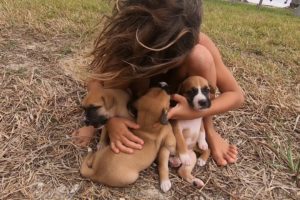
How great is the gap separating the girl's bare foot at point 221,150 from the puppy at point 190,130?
7cm

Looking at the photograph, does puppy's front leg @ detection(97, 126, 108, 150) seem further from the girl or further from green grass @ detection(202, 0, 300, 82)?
green grass @ detection(202, 0, 300, 82)

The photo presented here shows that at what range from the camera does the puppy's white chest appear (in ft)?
8.86

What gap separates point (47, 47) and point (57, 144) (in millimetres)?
1276

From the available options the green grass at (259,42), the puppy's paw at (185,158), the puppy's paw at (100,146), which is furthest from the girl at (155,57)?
the green grass at (259,42)

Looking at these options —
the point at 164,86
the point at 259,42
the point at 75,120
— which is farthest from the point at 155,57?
the point at 259,42

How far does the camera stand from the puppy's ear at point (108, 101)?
265 centimetres

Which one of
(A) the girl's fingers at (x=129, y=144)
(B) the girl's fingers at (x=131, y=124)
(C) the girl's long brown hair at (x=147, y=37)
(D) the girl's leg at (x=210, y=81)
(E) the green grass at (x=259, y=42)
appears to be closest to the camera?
(C) the girl's long brown hair at (x=147, y=37)

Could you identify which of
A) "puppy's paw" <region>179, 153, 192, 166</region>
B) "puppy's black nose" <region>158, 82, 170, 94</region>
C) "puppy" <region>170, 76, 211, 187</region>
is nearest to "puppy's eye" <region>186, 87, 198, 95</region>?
"puppy" <region>170, 76, 211, 187</region>

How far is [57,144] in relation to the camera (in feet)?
9.11

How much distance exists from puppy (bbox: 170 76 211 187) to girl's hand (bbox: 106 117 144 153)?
0.23 metres

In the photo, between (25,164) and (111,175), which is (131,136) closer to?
(111,175)

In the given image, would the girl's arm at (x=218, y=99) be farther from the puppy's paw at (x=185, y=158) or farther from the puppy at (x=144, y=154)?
the puppy's paw at (x=185, y=158)

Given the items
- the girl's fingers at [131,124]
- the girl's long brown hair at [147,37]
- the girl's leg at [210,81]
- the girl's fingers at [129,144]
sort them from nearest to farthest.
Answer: the girl's long brown hair at [147,37] → the girl's fingers at [129,144] → the girl's fingers at [131,124] → the girl's leg at [210,81]

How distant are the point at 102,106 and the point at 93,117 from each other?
0.25 feet
